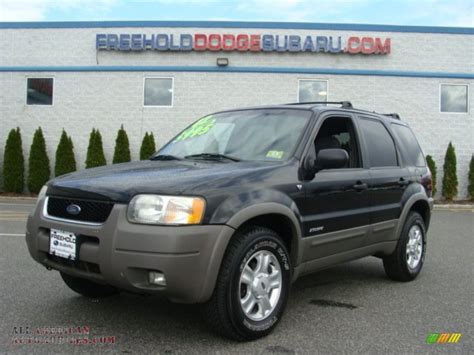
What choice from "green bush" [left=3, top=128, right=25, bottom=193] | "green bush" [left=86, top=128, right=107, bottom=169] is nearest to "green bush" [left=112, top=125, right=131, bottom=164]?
"green bush" [left=86, top=128, right=107, bottom=169]

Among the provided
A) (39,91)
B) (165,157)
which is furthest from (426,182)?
(39,91)

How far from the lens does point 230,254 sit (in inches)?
132

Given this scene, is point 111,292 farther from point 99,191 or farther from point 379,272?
point 379,272

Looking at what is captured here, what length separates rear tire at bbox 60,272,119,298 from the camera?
4250mm

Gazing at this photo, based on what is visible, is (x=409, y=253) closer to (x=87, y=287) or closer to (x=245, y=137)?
(x=245, y=137)

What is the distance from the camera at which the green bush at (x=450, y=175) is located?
16078mm

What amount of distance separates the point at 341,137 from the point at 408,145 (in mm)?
1496

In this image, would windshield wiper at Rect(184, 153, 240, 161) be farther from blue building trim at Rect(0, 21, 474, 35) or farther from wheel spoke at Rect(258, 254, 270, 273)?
blue building trim at Rect(0, 21, 474, 35)

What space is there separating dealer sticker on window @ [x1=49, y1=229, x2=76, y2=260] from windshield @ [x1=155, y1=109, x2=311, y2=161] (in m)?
1.36

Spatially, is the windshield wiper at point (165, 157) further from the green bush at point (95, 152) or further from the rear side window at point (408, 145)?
the green bush at point (95, 152)

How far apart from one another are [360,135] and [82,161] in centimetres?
1384

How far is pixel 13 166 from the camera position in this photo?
54.2ft

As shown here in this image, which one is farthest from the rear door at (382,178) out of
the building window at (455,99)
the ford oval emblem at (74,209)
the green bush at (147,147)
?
the building window at (455,99)

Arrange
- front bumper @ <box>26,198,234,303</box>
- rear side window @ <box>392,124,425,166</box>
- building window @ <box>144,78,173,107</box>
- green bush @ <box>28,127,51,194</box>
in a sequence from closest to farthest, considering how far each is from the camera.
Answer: front bumper @ <box>26,198,234,303</box> → rear side window @ <box>392,124,425,166</box> → green bush @ <box>28,127,51,194</box> → building window @ <box>144,78,173,107</box>
